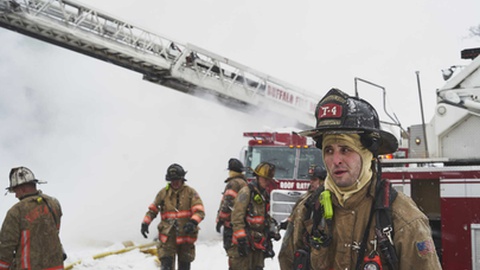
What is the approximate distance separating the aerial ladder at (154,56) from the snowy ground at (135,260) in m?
5.13

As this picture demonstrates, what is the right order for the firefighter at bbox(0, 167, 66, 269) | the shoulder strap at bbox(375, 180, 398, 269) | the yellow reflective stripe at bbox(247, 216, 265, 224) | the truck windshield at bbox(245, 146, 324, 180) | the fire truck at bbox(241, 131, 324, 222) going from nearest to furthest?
the shoulder strap at bbox(375, 180, 398, 269) → the firefighter at bbox(0, 167, 66, 269) → the yellow reflective stripe at bbox(247, 216, 265, 224) → the fire truck at bbox(241, 131, 324, 222) → the truck windshield at bbox(245, 146, 324, 180)

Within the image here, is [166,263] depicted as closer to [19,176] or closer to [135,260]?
[135,260]

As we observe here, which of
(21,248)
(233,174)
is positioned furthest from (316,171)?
(21,248)

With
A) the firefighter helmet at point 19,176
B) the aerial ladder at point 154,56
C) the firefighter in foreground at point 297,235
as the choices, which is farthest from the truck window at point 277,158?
the firefighter in foreground at point 297,235

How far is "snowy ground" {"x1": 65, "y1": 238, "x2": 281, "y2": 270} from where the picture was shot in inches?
308

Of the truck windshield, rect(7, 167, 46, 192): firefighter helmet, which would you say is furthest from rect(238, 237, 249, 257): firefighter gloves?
the truck windshield

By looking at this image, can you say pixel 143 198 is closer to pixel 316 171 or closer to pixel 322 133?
pixel 316 171

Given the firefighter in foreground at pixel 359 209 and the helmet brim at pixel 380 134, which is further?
the helmet brim at pixel 380 134

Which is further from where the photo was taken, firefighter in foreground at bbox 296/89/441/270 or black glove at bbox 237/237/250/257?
black glove at bbox 237/237/250/257

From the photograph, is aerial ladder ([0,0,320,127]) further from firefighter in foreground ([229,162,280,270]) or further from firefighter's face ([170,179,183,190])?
firefighter in foreground ([229,162,280,270])

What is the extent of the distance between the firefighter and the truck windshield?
21.8 feet

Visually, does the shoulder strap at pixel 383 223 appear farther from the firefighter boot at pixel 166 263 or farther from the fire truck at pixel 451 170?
the firefighter boot at pixel 166 263

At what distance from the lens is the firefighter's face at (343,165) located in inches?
85.7

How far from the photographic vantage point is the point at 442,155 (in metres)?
4.93
